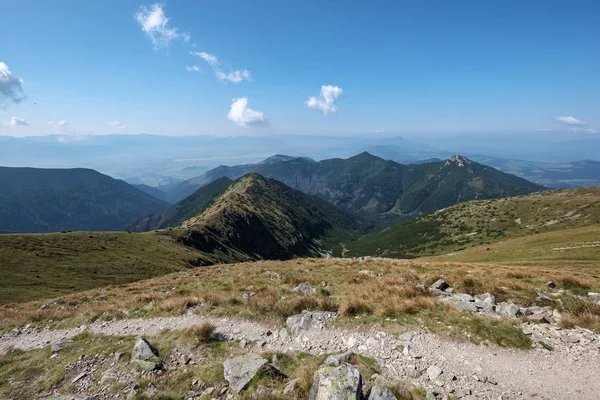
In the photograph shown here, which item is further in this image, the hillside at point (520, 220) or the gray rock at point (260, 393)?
the hillside at point (520, 220)

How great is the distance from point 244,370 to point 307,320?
4.46 metres

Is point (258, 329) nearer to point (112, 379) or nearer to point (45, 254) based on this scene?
point (112, 379)

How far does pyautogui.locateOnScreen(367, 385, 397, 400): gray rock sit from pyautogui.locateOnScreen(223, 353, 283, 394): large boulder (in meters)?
3.18

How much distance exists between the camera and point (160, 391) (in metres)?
9.95

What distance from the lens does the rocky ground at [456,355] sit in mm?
8688

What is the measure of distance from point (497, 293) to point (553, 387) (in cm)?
884

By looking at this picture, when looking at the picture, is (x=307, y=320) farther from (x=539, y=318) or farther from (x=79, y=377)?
(x=539, y=318)

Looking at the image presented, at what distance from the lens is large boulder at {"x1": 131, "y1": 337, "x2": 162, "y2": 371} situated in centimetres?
1132

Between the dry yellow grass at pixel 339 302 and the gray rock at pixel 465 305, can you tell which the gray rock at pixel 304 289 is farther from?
the gray rock at pixel 465 305

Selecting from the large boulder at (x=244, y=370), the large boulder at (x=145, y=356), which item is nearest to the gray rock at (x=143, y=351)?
the large boulder at (x=145, y=356)

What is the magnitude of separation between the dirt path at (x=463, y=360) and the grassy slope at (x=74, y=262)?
162 feet

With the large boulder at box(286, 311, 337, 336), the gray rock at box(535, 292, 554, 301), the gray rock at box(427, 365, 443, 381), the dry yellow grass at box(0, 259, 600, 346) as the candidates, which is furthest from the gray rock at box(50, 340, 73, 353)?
the gray rock at box(535, 292, 554, 301)

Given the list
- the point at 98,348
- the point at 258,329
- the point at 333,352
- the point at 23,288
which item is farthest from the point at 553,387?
the point at 23,288

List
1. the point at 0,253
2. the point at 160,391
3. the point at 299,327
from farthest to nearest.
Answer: the point at 0,253
the point at 299,327
the point at 160,391
